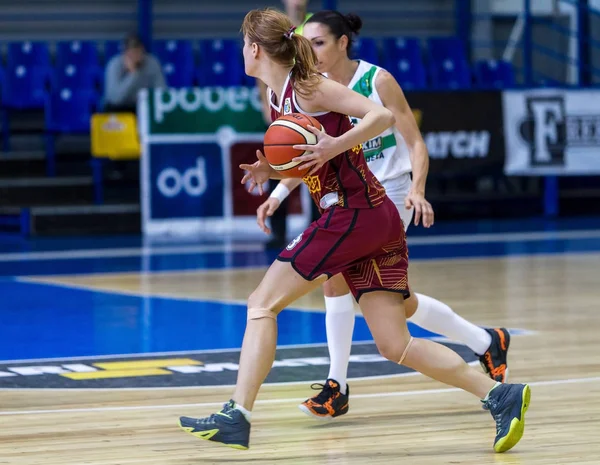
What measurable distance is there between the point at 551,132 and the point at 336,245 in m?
9.69

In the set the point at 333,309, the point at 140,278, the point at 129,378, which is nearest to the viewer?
the point at 333,309

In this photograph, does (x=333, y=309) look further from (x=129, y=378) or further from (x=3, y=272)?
(x=3, y=272)

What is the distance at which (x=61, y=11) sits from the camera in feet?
50.8

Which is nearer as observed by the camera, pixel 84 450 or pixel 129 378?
pixel 84 450

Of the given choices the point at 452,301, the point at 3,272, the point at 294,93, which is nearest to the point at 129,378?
the point at 294,93

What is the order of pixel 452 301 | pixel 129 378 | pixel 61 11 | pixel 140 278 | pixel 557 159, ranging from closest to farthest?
pixel 129 378 → pixel 452 301 → pixel 140 278 → pixel 557 159 → pixel 61 11

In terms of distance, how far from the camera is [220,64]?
46.9 ft

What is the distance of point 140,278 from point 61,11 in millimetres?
7170

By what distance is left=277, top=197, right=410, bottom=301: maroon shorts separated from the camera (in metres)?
4.02

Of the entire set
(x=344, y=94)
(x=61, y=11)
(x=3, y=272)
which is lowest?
(x=3, y=272)

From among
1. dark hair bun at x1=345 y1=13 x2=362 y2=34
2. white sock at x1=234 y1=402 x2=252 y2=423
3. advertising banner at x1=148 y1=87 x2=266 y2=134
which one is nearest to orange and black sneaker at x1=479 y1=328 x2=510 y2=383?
dark hair bun at x1=345 y1=13 x2=362 y2=34

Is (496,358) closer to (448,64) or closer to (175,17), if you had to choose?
(448,64)

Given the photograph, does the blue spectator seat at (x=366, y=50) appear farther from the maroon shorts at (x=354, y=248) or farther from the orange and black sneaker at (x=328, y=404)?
the maroon shorts at (x=354, y=248)

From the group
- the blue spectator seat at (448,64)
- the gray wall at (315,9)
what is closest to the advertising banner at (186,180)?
the blue spectator seat at (448,64)
